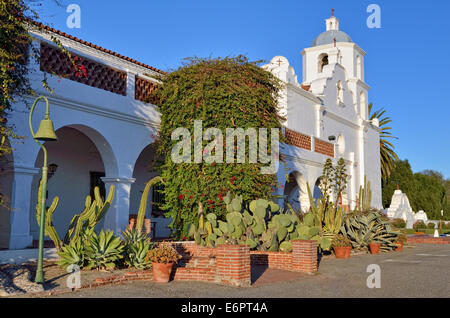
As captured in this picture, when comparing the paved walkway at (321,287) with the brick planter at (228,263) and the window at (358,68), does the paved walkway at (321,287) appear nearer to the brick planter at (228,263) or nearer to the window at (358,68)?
the brick planter at (228,263)

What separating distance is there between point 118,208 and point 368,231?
8828mm

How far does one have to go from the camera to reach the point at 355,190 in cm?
2488

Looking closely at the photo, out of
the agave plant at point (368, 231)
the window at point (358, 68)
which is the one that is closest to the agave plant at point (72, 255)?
the agave plant at point (368, 231)

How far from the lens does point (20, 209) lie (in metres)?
9.88

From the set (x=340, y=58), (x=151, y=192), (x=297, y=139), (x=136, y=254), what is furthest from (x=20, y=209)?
(x=340, y=58)

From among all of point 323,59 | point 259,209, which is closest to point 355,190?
point 323,59

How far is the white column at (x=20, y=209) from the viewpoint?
9.83 metres

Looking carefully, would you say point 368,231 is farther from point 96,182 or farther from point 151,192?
point 96,182

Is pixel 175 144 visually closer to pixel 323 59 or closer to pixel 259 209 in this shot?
pixel 259 209

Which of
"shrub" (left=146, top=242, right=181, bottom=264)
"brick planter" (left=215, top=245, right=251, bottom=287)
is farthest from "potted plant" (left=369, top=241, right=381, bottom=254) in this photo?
"shrub" (left=146, top=242, right=181, bottom=264)

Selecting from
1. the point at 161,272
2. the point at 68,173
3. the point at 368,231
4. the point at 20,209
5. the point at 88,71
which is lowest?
the point at 161,272

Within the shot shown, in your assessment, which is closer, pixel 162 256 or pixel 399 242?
pixel 162 256

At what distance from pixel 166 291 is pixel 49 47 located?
656cm

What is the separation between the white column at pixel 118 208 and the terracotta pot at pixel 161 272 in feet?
11.7
